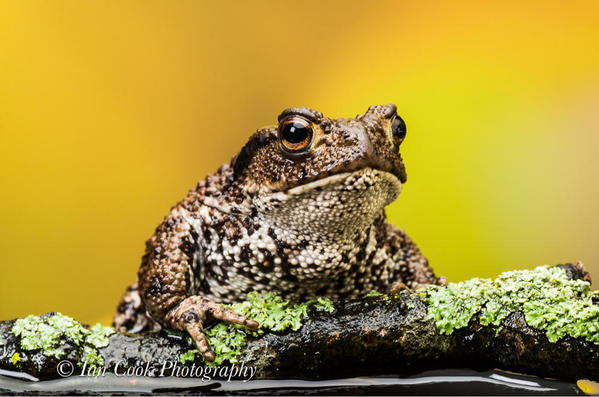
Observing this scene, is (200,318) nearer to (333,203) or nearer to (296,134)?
(333,203)

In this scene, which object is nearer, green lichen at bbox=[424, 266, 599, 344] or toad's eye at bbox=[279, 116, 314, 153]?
green lichen at bbox=[424, 266, 599, 344]

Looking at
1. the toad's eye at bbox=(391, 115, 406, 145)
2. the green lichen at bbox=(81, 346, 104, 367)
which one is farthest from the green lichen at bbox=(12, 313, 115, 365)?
the toad's eye at bbox=(391, 115, 406, 145)

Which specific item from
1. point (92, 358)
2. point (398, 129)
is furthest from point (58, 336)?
point (398, 129)

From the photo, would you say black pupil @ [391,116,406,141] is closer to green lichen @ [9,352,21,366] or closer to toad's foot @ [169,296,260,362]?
toad's foot @ [169,296,260,362]

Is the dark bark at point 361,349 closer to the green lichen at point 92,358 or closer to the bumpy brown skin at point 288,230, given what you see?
the green lichen at point 92,358

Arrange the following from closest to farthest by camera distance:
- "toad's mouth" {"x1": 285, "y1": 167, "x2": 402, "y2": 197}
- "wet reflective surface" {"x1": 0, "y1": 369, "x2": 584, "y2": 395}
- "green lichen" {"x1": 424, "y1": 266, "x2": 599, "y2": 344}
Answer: "green lichen" {"x1": 424, "y1": 266, "x2": 599, "y2": 344}, "wet reflective surface" {"x1": 0, "y1": 369, "x2": 584, "y2": 395}, "toad's mouth" {"x1": 285, "y1": 167, "x2": 402, "y2": 197}

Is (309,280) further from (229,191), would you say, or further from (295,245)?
(229,191)

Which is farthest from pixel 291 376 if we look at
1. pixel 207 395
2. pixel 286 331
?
pixel 207 395
